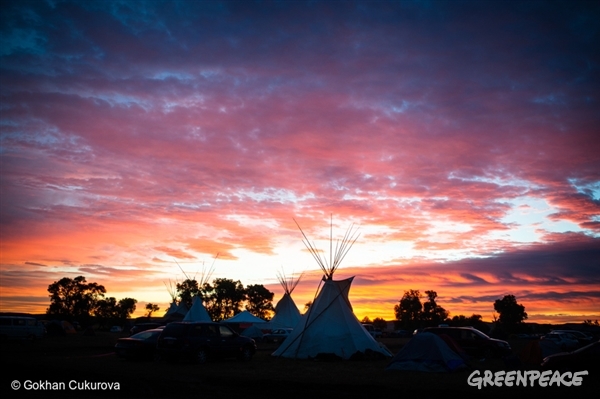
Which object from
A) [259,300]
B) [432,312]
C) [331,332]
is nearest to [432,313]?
[432,312]

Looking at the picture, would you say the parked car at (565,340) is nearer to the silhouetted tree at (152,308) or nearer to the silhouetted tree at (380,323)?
the silhouetted tree at (380,323)

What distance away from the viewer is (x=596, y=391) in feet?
42.4

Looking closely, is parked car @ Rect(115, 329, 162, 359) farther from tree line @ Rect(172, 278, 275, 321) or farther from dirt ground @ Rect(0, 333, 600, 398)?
tree line @ Rect(172, 278, 275, 321)

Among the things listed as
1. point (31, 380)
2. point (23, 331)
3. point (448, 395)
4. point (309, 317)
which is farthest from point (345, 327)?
point (23, 331)

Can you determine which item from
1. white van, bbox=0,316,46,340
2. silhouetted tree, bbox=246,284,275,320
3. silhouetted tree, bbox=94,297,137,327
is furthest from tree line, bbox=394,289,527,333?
white van, bbox=0,316,46,340

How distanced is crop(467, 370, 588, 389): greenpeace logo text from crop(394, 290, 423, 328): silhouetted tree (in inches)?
3783

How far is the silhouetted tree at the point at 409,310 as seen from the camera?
109000 millimetres

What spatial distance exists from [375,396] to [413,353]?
6303 millimetres

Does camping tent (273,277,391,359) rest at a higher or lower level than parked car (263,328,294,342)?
higher

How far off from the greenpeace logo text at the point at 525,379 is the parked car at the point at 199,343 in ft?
33.4

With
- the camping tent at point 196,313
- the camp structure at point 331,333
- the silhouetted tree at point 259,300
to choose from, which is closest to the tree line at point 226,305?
the silhouetted tree at point 259,300

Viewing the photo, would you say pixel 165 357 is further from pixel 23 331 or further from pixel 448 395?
pixel 23 331

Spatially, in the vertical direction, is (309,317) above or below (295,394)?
above

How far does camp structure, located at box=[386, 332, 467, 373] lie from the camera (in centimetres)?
1720
